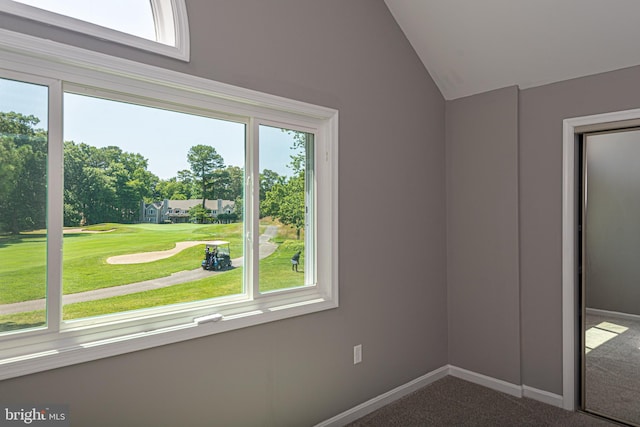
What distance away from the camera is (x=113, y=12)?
1873mm

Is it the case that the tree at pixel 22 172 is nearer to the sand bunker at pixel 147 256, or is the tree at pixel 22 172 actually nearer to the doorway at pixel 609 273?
the sand bunker at pixel 147 256

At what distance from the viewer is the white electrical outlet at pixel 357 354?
8.98 feet

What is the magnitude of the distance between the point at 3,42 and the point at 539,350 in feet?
11.5

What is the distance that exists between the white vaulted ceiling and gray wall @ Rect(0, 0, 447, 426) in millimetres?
188

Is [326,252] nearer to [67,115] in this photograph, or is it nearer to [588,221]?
[67,115]

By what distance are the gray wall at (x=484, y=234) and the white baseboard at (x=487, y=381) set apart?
1.5 inches

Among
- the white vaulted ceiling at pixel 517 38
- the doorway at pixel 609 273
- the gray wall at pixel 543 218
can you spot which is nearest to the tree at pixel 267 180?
the white vaulted ceiling at pixel 517 38

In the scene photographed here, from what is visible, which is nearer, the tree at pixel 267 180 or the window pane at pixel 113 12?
the window pane at pixel 113 12

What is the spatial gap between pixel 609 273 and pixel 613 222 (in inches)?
13.5

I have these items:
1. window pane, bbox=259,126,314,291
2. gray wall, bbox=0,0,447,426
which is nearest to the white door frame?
gray wall, bbox=0,0,447,426

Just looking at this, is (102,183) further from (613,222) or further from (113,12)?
(613,222)

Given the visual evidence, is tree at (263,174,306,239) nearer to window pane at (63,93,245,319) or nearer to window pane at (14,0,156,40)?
window pane at (63,93,245,319)

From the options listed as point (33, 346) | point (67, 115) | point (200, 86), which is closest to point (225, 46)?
point (200, 86)

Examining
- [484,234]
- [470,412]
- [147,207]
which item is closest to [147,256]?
[147,207]
